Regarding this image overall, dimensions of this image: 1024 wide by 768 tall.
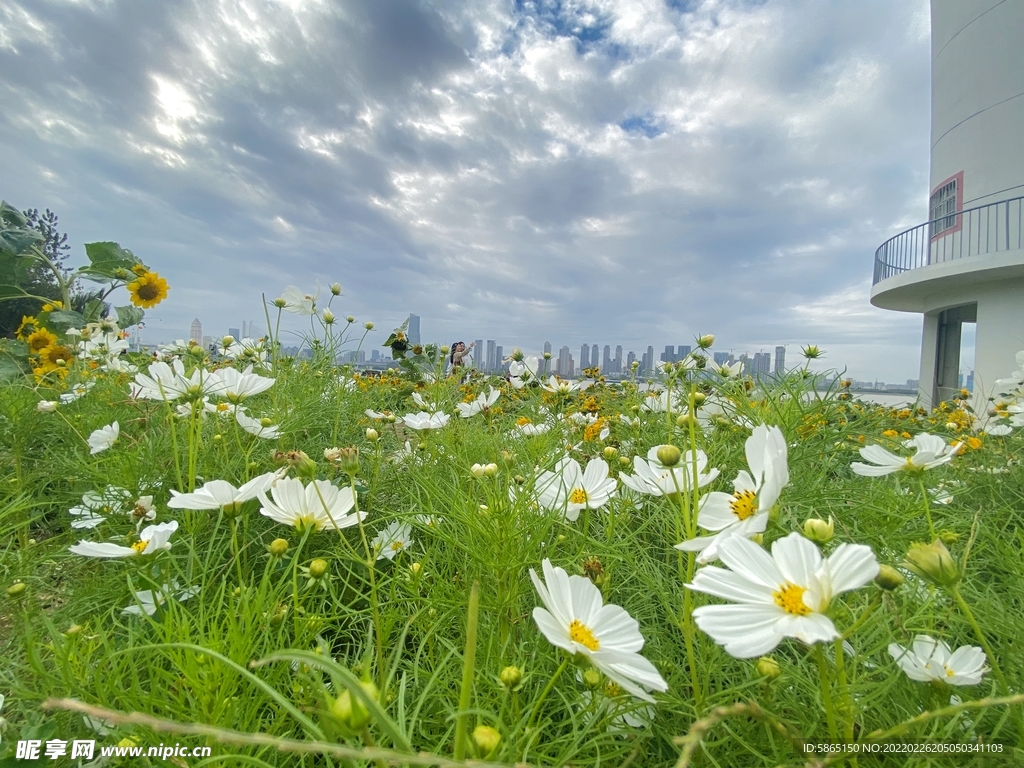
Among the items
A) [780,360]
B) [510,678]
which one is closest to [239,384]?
[510,678]

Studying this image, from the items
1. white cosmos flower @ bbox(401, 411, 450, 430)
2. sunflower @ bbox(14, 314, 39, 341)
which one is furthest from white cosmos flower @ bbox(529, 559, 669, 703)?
sunflower @ bbox(14, 314, 39, 341)

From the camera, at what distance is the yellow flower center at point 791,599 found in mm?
269

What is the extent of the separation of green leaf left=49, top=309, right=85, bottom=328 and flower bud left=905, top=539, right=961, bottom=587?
2.34 metres

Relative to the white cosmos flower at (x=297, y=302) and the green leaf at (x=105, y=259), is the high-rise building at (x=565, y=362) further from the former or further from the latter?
the green leaf at (x=105, y=259)

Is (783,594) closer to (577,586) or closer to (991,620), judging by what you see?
(577,586)

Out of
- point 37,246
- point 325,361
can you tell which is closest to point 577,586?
point 325,361

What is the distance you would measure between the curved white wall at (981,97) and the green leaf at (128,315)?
27.8 feet

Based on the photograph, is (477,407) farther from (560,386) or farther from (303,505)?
(303,505)

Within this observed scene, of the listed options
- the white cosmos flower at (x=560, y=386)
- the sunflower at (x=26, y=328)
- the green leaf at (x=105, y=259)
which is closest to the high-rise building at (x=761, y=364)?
the white cosmos flower at (x=560, y=386)

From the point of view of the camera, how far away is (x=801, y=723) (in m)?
0.35

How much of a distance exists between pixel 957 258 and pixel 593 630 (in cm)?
772

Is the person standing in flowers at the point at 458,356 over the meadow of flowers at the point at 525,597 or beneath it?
over

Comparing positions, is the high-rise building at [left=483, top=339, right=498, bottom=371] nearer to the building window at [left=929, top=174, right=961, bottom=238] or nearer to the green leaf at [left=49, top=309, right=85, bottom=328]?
the green leaf at [left=49, top=309, right=85, bottom=328]

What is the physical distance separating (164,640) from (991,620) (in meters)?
0.75
